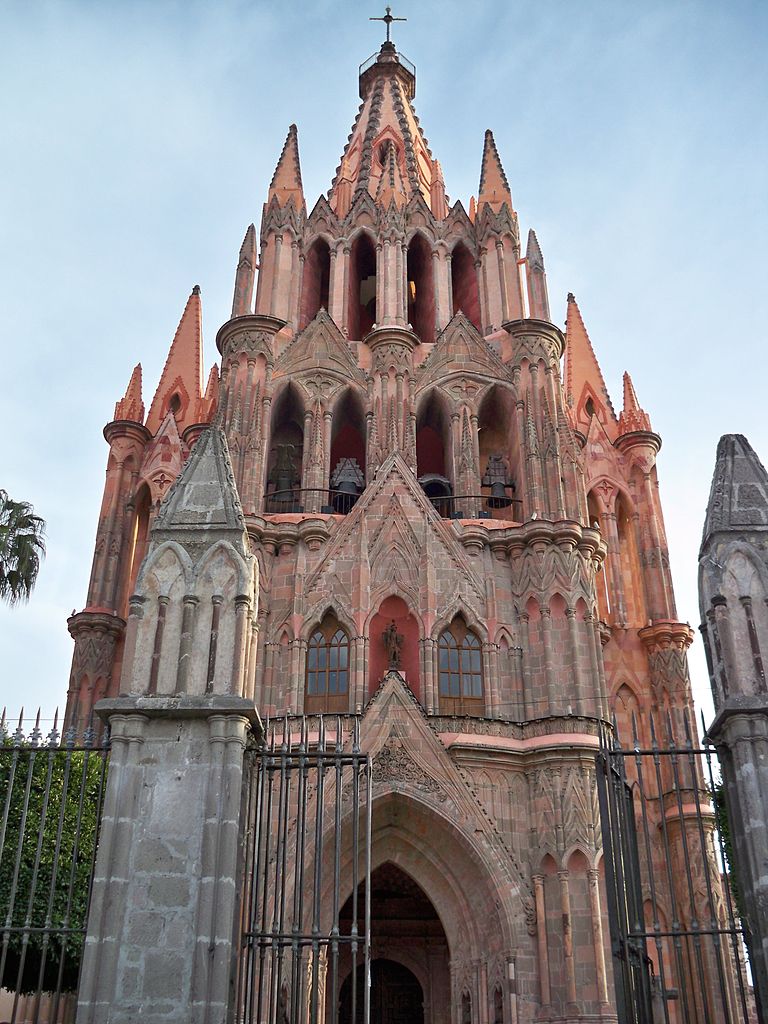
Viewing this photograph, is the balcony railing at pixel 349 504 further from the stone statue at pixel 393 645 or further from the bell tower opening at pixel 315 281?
the bell tower opening at pixel 315 281

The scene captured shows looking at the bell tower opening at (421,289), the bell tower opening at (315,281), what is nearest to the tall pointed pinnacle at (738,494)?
the bell tower opening at (421,289)

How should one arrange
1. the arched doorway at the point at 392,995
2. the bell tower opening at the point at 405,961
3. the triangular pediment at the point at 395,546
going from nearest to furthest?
1. the triangular pediment at the point at 395,546
2. the bell tower opening at the point at 405,961
3. the arched doorway at the point at 392,995

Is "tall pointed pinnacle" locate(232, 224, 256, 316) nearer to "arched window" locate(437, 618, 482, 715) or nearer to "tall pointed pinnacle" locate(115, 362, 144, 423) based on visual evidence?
"tall pointed pinnacle" locate(115, 362, 144, 423)

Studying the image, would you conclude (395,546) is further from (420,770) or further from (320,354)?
(320,354)

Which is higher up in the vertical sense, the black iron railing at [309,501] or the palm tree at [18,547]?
the black iron railing at [309,501]

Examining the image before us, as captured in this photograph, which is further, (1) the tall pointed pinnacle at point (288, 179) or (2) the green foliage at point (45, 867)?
(1) the tall pointed pinnacle at point (288, 179)

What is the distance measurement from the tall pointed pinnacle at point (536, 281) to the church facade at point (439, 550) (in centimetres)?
21

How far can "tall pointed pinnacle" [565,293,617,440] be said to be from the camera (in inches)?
1368

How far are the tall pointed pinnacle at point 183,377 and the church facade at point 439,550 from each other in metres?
0.11

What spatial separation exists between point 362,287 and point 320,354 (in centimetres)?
751

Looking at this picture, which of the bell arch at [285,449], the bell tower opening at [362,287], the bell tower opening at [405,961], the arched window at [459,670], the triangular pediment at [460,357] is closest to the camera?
the arched window at [459,670]

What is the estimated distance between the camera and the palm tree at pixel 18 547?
23484 mm

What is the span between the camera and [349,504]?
A: 29.5 meters

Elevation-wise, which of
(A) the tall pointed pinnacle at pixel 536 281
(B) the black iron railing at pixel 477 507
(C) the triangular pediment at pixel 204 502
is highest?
(A) the tall pointed pinnacle at pixel 536 281
